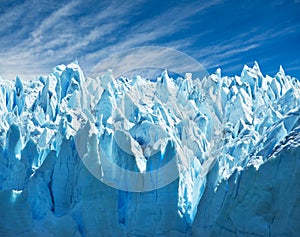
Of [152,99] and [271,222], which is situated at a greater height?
[152,99]

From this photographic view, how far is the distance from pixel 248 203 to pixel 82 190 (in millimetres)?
4436

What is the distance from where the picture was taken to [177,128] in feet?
53.8

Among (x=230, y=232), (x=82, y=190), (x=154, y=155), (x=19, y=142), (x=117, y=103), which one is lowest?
(x=230, y=232)

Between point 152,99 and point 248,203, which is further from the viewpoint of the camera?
point 152,99

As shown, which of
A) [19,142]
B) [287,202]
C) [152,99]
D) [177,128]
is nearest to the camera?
[287,202]

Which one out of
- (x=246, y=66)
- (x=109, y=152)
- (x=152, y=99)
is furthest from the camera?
(x=246, y=66)

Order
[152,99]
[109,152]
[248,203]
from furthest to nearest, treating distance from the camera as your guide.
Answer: [152,99] → [109,152] → [248,203]

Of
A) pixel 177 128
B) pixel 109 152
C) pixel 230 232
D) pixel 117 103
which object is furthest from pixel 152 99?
pixel 230 232

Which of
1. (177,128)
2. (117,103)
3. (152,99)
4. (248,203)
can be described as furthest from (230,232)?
(152,99)

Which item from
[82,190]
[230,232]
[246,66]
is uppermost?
[246,66]

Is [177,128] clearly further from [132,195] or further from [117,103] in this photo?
[132,195]

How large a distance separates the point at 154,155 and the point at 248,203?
312 centimetres

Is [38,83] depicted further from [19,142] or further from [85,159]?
[85,159]

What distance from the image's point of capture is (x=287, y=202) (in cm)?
780
